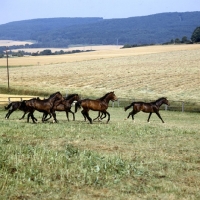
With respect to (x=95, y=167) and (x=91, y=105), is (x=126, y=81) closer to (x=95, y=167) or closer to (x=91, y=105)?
(x=91, y=105)

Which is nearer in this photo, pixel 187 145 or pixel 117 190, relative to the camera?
pixel 117 190

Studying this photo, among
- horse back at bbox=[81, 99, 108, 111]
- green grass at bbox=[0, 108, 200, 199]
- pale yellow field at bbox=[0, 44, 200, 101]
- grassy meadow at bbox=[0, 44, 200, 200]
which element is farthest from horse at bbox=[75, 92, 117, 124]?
pale yellow field at bbox=[0, 44, 200, 101]

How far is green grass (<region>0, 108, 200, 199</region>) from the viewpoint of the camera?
369 inches

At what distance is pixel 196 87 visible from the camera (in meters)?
52.9

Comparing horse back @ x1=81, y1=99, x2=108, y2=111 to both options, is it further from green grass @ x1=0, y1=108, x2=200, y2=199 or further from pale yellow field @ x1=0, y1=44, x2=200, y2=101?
pale yellow field @ x1=0, y1=44, x2=200, y2=101

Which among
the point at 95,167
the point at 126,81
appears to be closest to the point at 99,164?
the point at 95,167

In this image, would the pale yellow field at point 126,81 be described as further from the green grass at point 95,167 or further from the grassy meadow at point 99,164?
the green grass at point 95,167

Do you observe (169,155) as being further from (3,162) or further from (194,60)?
(194,60)

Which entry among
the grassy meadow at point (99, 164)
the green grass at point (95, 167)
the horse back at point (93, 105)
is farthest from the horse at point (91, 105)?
the green grass at point (95, 167)

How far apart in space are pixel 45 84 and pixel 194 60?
1415 inches

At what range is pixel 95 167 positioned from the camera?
11.0 m

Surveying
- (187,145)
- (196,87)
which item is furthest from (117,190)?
(196,87)

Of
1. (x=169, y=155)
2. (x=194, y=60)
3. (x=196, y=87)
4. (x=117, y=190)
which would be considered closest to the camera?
(x=117, y=190)

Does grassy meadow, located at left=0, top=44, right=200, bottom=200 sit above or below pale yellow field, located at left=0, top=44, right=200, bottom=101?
above
